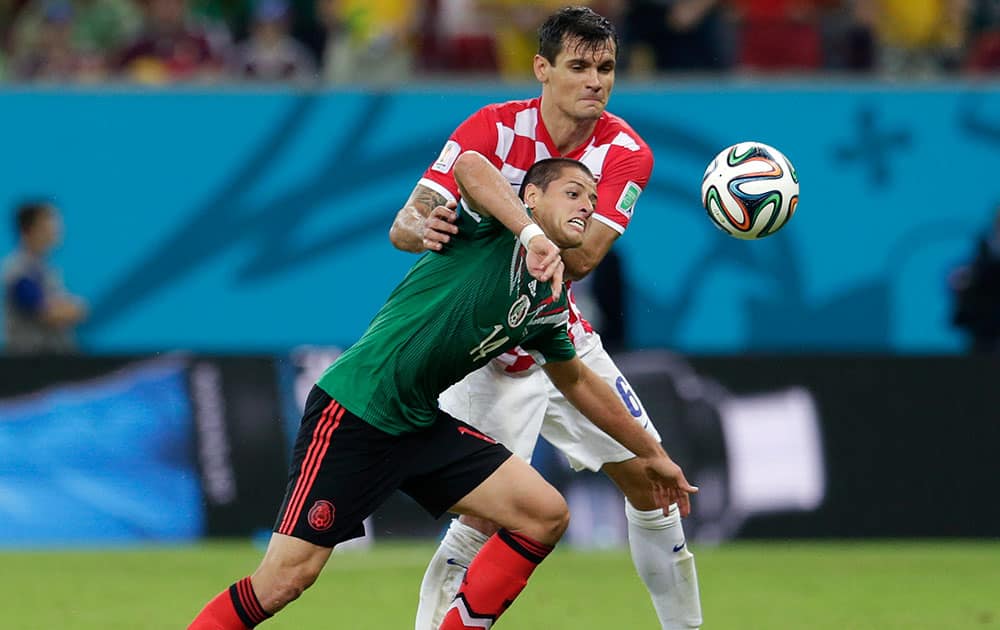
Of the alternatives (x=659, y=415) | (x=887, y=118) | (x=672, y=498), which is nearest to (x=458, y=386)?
(x=672, y=498)

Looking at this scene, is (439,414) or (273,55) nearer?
(439,414)

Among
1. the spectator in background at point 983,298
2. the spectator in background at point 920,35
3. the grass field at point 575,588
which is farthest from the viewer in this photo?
the spectator in background at point 920,35

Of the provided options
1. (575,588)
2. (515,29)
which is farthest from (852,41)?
(575,588)

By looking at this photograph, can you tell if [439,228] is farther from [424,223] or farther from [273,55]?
[273,55]

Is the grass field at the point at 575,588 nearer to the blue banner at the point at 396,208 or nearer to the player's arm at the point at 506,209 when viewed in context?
the blue banner at the point at 396,208

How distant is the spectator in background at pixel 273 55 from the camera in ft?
48.4

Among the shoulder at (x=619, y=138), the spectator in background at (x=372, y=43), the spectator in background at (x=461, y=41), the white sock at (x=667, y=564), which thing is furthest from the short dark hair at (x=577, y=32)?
the spectator in background at (x=461, y=41)

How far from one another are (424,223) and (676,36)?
26.4 ft

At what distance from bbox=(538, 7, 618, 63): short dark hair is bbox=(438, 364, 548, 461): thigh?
1.29 metres

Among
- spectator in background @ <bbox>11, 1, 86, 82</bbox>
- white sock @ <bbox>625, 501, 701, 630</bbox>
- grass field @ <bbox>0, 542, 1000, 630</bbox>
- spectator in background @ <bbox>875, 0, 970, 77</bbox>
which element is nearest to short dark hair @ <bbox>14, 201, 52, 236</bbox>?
spectator in background @ <bbox>11, 1, 86, 82</bbox>

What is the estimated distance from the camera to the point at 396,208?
14.5m

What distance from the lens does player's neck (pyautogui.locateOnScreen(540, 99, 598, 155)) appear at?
7.07 m

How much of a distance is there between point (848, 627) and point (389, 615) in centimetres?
227

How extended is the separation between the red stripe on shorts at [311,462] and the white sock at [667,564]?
5.39 ft
